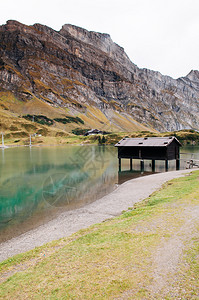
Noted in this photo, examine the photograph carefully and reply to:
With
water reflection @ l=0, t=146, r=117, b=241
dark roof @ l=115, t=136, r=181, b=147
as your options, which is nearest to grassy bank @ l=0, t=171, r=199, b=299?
water reflection @ l=0, t=146, r=117, b=241

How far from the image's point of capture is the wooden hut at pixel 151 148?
4378 cm

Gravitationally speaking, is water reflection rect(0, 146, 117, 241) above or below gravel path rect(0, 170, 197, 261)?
below

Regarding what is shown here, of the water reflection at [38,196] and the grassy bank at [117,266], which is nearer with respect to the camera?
A: the grassy bank at [117,266]

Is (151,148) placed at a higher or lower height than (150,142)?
lower

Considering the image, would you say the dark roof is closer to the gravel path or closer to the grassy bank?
the gravel path

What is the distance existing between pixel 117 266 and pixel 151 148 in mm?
39032

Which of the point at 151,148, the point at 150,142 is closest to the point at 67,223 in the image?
the point at 150,142

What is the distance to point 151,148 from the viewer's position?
45.5m

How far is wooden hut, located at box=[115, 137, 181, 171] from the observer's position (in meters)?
43.8

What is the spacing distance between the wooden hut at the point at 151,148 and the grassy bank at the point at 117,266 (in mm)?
32068

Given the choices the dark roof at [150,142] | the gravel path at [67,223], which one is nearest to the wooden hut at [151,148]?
the dark roof at [150,142]

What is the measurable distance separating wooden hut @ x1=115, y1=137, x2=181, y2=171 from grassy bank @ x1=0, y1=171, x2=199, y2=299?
105 ft

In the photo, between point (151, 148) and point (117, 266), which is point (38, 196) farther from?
point (151, 148)

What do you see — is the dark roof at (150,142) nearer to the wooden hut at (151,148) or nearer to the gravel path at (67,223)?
the wooden hut at (151,148)
